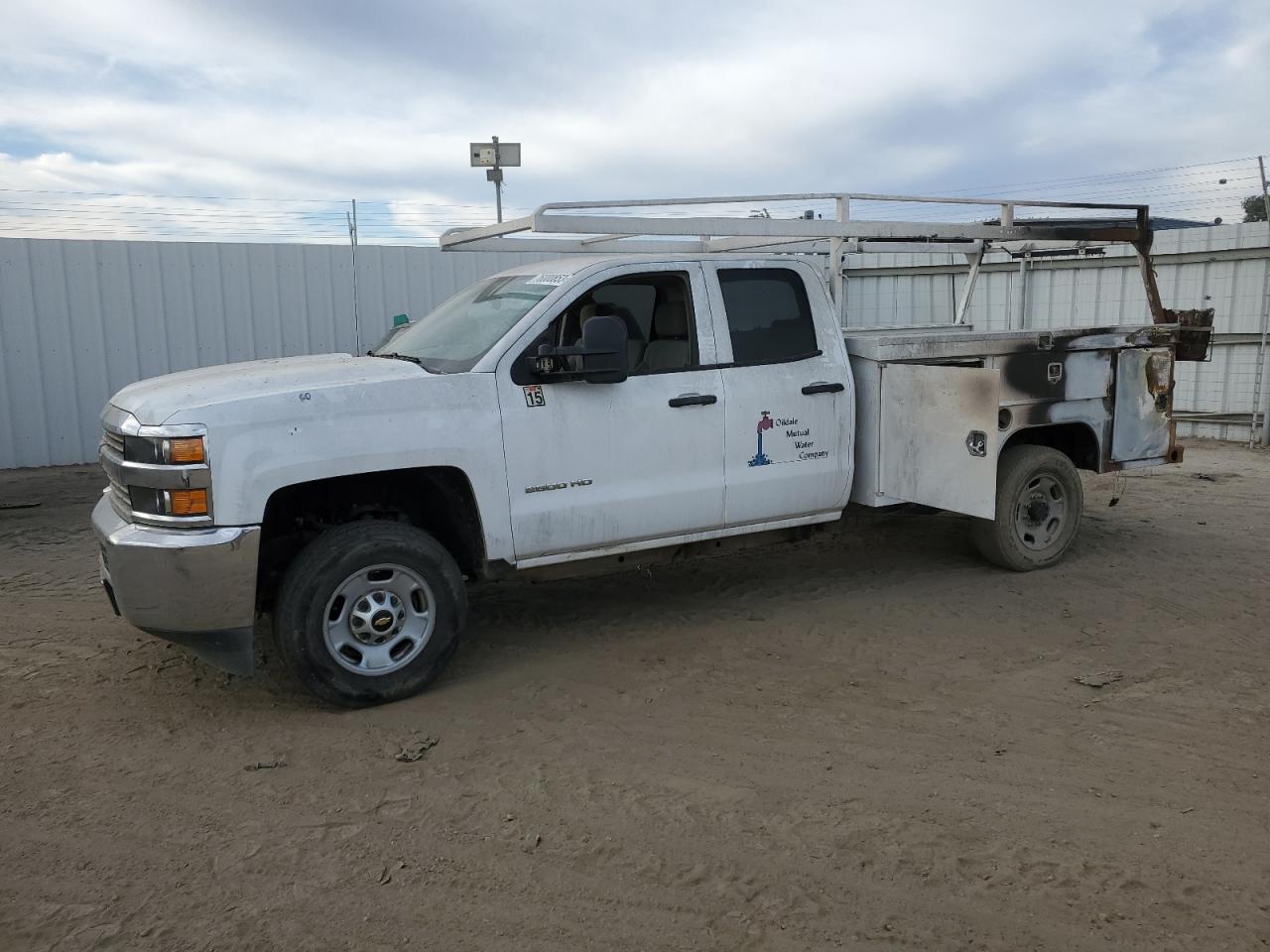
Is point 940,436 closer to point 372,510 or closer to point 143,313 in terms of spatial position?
point 372,510

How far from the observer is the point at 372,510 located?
4.77 m

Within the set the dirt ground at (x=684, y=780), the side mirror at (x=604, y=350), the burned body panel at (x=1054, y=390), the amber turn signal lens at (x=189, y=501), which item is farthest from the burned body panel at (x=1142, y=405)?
the amber turn signal lens at (x=189, y=501)

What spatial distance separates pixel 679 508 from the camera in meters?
5.27

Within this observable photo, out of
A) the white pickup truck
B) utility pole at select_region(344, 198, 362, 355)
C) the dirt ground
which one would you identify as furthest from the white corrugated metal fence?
the white pickup truck

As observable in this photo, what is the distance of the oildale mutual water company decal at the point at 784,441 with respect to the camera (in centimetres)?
548

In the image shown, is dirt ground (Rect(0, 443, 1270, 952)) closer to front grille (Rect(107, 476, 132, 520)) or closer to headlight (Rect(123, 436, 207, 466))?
front grille (Rect(107, 476, 132, 520))

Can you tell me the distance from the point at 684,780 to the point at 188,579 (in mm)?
2153

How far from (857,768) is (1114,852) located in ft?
3.07

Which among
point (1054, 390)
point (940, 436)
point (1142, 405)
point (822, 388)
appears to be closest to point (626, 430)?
point (822, 388)

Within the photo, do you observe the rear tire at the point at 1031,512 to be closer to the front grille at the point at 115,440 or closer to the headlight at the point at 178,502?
the headlight at the point at 178,502

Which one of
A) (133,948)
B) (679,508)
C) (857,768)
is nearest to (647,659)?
(679,508)

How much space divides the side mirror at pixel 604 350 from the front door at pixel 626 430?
88mm

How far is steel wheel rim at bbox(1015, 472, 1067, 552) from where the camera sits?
6.57 m

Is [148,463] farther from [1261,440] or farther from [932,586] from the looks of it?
[1261,440]
